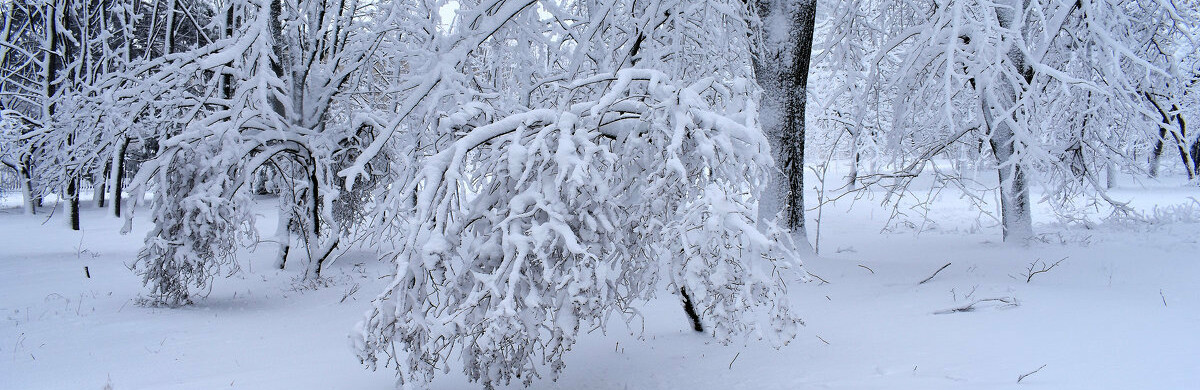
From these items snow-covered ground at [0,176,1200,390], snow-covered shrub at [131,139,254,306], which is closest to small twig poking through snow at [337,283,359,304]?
snow-covered ground at [0,176,1200,390]

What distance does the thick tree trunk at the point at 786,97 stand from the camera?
8.38 m

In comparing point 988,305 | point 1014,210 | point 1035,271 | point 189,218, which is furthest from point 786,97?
point 189,218

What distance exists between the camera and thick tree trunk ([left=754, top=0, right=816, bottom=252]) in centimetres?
838

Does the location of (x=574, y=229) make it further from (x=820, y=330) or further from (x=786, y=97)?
(x=786, y=97)

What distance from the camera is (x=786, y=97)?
8.45 m

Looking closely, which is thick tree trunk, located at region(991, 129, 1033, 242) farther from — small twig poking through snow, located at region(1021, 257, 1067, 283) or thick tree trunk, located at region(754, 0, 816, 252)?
thick tree trunk, located at region(754, 0, 816, 252)

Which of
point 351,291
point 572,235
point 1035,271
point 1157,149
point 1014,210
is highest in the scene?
point 1157,149

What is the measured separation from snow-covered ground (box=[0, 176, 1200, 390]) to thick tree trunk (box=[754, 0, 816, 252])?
2.71 ft

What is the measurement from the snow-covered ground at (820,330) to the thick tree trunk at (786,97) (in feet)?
2.71

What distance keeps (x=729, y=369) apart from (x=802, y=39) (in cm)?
523

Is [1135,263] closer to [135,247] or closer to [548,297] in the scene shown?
[548,297]

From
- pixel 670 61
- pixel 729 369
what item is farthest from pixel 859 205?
pixel 729 369

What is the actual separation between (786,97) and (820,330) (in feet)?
12.2

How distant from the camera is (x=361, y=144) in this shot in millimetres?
9977
